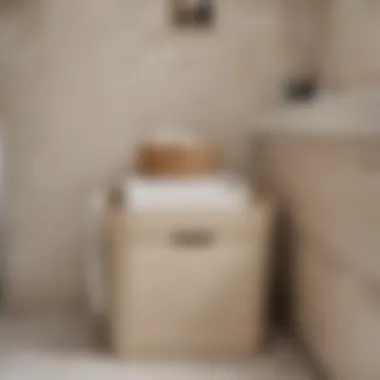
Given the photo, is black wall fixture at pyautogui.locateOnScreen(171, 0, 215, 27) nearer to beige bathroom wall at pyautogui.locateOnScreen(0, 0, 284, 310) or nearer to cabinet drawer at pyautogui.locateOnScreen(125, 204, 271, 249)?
beige bathroom wall at pyautogui.locateOnScreen(0, 0, 284, 310)

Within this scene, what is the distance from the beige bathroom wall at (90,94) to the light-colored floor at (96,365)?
29 centimetres

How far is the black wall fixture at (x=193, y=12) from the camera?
5.91 feet

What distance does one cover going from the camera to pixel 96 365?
4.59 feet

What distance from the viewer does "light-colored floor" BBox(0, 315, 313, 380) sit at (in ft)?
4.40

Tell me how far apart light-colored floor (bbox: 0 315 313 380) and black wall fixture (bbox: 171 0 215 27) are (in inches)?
28.3

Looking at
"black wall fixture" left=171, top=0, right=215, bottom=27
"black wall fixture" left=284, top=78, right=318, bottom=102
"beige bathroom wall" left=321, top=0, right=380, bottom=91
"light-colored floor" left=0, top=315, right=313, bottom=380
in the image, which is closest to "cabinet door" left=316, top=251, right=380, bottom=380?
"light-colored floor" left=0, top=315, right=313, bottom=380

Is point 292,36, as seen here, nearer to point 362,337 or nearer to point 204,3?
point 204,3

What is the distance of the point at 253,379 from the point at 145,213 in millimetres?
339

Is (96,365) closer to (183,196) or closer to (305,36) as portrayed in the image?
(183,196)

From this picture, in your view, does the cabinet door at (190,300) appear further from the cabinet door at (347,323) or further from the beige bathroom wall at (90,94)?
the beige bathroom wall at (90,94)

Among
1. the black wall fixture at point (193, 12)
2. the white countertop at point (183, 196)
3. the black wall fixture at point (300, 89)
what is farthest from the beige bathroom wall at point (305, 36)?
A: the white countertop at point (183, 196)

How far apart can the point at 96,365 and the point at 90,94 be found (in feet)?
2.16

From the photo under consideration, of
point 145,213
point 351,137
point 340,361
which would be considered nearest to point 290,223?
point 145,213

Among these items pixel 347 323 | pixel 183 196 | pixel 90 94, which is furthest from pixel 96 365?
pixel 90 94
